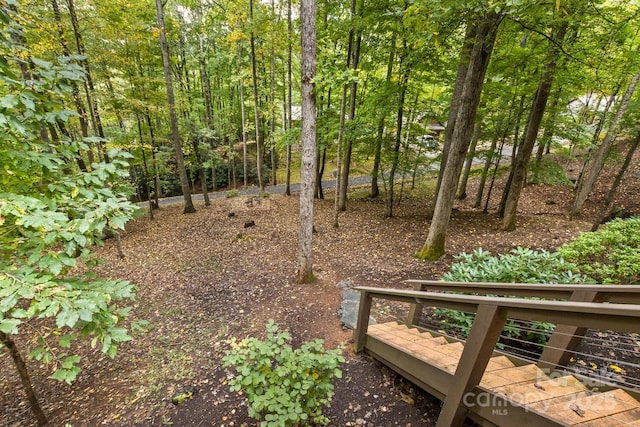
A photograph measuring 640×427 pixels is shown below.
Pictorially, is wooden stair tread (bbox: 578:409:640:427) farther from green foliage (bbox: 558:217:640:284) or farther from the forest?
green foliage (bbox: 558:217:640:284)

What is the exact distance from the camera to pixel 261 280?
6598 millimetres

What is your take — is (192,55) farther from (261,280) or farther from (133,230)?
(261,280)

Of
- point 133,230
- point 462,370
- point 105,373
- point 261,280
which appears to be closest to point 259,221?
point 261,280

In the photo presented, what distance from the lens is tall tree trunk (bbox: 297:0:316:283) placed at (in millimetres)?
4848

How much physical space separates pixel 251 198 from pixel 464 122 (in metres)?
10.7

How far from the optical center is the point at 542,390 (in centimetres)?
178

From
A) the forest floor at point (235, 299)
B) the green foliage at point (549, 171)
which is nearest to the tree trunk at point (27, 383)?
the forest floor at point (235, 299)

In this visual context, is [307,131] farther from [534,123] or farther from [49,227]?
[534,123]

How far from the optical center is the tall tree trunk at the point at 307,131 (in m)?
4.85

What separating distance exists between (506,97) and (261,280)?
10.0 metres

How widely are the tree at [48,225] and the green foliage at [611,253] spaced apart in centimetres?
588

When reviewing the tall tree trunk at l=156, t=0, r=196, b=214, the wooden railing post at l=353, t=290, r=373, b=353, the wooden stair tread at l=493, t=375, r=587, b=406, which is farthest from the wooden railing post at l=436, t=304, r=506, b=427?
the tall tree trunk at l=156, t=0, r=196, b=214

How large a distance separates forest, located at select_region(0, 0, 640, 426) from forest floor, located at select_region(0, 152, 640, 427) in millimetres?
48

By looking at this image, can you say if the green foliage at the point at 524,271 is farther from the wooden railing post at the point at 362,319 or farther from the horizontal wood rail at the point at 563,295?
the wooden railing post at the point at 362,319
